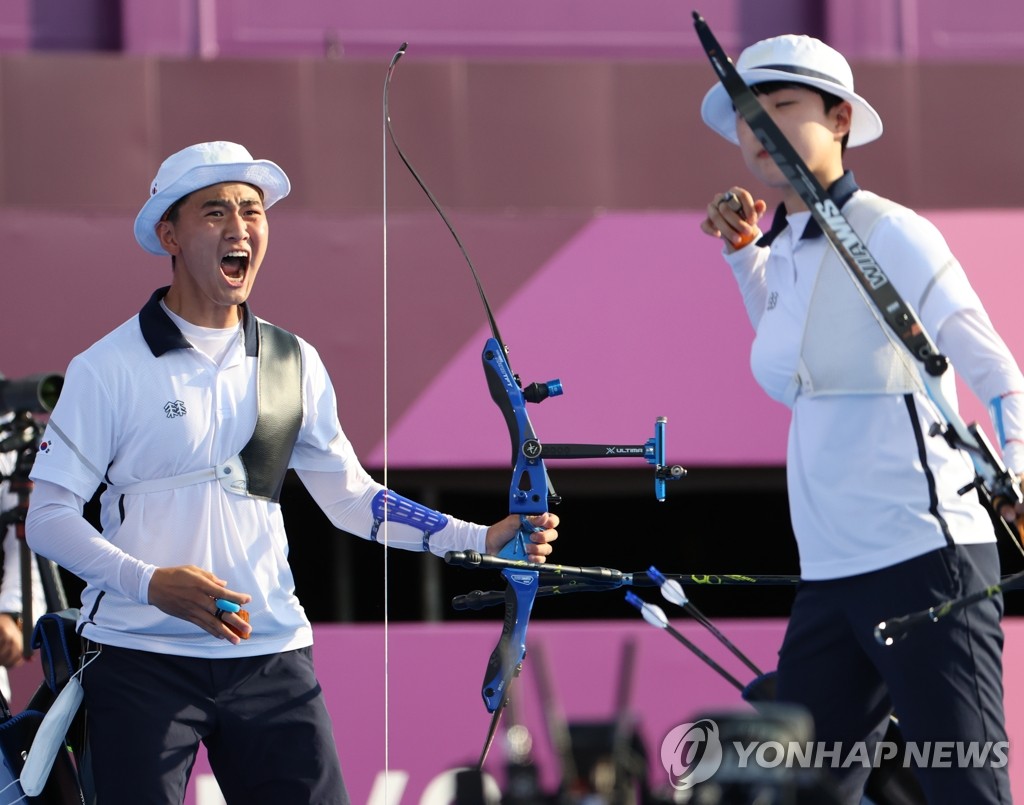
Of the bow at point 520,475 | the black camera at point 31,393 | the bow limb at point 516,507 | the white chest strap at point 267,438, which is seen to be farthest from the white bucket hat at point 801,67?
the black camera at point 31,393

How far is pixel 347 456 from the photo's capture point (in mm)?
3529

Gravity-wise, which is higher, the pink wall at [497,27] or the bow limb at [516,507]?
the pink wall at [497,27]

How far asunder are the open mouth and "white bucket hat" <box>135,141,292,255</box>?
0.17 meters

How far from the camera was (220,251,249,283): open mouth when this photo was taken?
3.32m

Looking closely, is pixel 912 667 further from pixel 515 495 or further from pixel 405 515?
pixel 405 515

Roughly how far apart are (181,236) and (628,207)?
2.91 metres

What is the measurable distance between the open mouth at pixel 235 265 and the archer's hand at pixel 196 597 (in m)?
0.63

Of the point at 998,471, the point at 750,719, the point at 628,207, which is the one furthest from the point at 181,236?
the point at 628,207

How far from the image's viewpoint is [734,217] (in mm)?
3281

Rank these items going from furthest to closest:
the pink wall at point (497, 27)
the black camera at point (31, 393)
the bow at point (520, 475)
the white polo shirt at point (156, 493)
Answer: the pink wall at point (497, 27), the black camera at point (31, 393), the bow at point (520, 475), the white polo shirt at point (156, 493)

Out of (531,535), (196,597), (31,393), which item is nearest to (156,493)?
(196,597)

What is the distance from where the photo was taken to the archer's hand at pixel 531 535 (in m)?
3.41

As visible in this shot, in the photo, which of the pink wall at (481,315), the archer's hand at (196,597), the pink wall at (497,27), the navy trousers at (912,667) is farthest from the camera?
the pink wall at (497,27)

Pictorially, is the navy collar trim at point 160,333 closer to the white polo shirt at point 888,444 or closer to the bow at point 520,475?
the bow at point 520,475
